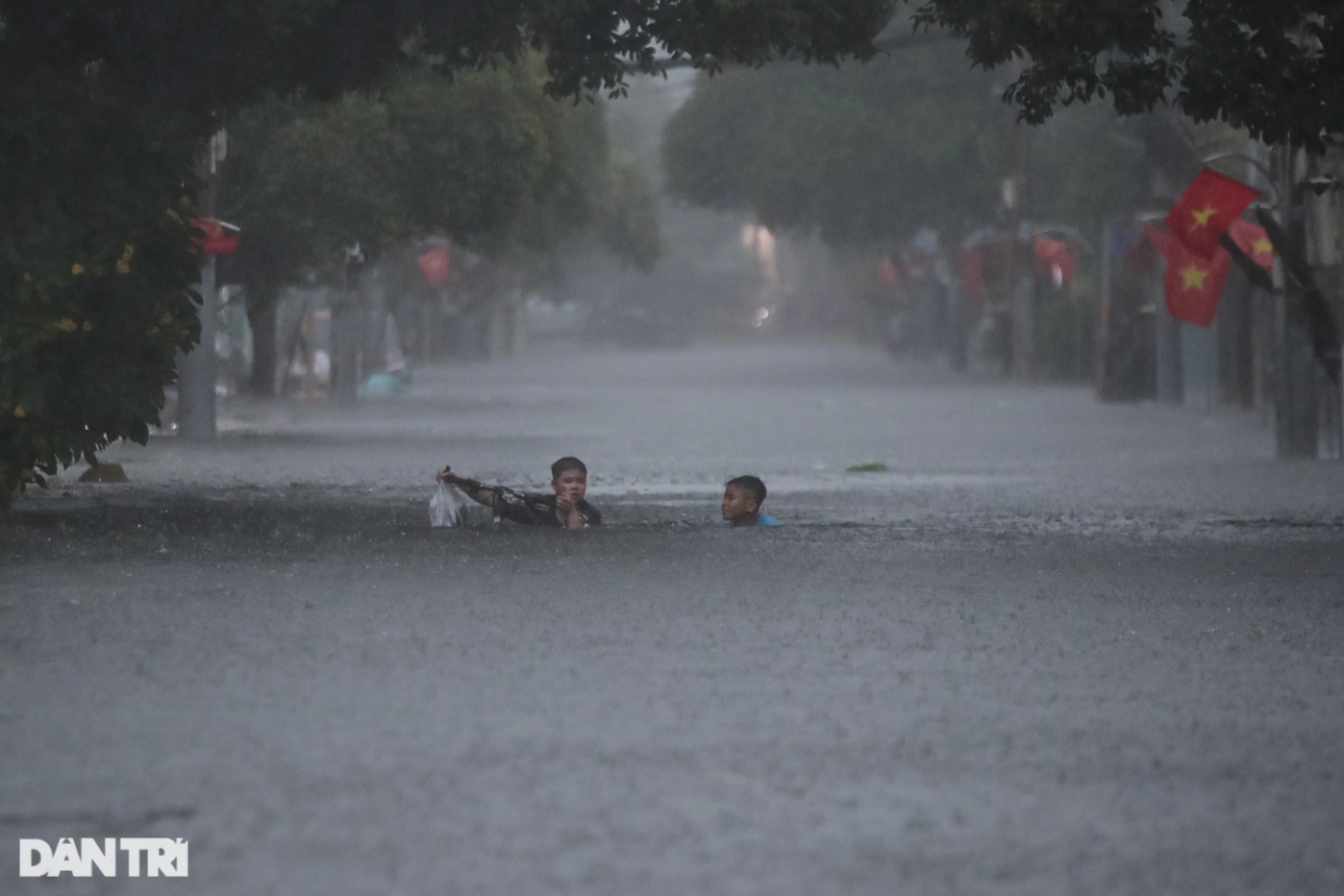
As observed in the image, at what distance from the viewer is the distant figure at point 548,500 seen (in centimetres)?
1559

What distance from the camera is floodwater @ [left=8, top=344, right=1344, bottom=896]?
240 inches

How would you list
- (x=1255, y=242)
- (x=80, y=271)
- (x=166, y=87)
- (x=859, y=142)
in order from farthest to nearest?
(x=859, y=142), (x=1255, y=242), (x=166, y=87), (x=80, y=271)

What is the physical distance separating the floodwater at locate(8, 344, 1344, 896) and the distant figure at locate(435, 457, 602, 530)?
0.79 ft

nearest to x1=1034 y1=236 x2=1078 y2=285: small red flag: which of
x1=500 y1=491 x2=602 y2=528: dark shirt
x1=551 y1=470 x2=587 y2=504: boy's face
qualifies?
x1=500 y1=491 x2=602 y2=528: dark shirt

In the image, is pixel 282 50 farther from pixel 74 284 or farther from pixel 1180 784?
pixel 1180 784

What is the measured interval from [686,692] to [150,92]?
9.42 m

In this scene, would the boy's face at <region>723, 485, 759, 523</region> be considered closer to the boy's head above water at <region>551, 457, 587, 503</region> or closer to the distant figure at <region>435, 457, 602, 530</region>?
the distant figure at <region>435, 457, 602, 530</region>

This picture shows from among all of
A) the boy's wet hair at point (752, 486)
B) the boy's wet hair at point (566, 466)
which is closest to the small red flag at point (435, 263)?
the boy's wet hair at point (752, 486)

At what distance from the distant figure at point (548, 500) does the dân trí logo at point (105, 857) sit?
9335 mm

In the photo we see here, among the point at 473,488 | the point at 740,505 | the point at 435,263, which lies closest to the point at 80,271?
the point at 473,488

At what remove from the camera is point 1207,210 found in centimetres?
2333

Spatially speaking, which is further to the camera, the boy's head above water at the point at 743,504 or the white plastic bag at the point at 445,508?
the boy's head above water at the point at 743,504

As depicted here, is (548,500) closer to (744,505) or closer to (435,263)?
(744,505)

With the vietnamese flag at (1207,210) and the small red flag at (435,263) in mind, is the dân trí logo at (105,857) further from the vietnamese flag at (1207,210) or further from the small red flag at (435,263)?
the small red flag at (435,263)
